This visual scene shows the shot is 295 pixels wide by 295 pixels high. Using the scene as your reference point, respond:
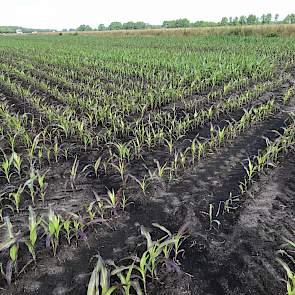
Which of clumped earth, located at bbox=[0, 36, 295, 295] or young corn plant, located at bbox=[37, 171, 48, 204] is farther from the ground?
young corn plant, located at bbox=[37, 171, 48, 204]

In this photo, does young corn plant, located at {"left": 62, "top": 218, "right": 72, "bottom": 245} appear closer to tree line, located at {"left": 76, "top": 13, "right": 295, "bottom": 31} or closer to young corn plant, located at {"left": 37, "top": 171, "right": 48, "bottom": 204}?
young corn plant, located at {"left": 37, "top": 171, "right": 48, "bottom": 204}

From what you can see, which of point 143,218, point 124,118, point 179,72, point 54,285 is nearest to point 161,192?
point 143,218

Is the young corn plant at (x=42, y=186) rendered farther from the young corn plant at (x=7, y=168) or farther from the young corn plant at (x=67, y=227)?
the young corn plant at (x=67, y=227)

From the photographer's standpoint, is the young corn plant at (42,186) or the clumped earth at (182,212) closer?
the clumped earth at (182,212)

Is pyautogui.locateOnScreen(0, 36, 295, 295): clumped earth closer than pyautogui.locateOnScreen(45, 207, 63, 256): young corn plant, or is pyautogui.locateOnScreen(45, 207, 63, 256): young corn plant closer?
pyautogui.locateOnScreen(0, 36, 295, 295): clumped earth

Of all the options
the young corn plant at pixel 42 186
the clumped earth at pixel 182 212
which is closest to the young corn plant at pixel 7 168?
the clumped earth at pixel 182 212

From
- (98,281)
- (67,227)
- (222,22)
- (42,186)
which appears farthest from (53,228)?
(222,22)

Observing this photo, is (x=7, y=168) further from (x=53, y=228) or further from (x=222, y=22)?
(x=222, y=22)

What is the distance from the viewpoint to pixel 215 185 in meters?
3.40

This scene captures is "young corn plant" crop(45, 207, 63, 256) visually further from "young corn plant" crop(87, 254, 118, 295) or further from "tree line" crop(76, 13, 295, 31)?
"tree line" crop(76, 13, 295, 31)

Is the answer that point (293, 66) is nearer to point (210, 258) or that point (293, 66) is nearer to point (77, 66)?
point (77, 66)

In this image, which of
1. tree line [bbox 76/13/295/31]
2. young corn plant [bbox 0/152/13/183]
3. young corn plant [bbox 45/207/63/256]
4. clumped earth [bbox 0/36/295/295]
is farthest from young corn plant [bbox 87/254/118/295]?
tree line [bbox 76/13/295/31]

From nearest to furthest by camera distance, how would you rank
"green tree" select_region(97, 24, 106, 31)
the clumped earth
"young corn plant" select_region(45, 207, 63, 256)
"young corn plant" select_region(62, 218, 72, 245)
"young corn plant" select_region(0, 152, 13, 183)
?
the clumped earth < "young corn plant" select_region(45, 207, 63, 256) < "young corn plant" select_region(62, 218, 72, 245) < "young corn plant" select_region(0, 152, 13, 183) < "green tree" select_region(97, 24, 106, 31)

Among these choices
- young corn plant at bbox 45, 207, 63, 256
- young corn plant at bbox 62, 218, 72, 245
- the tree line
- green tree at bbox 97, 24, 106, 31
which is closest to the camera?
young corn plant at bbox 45, 207, 63, 256
